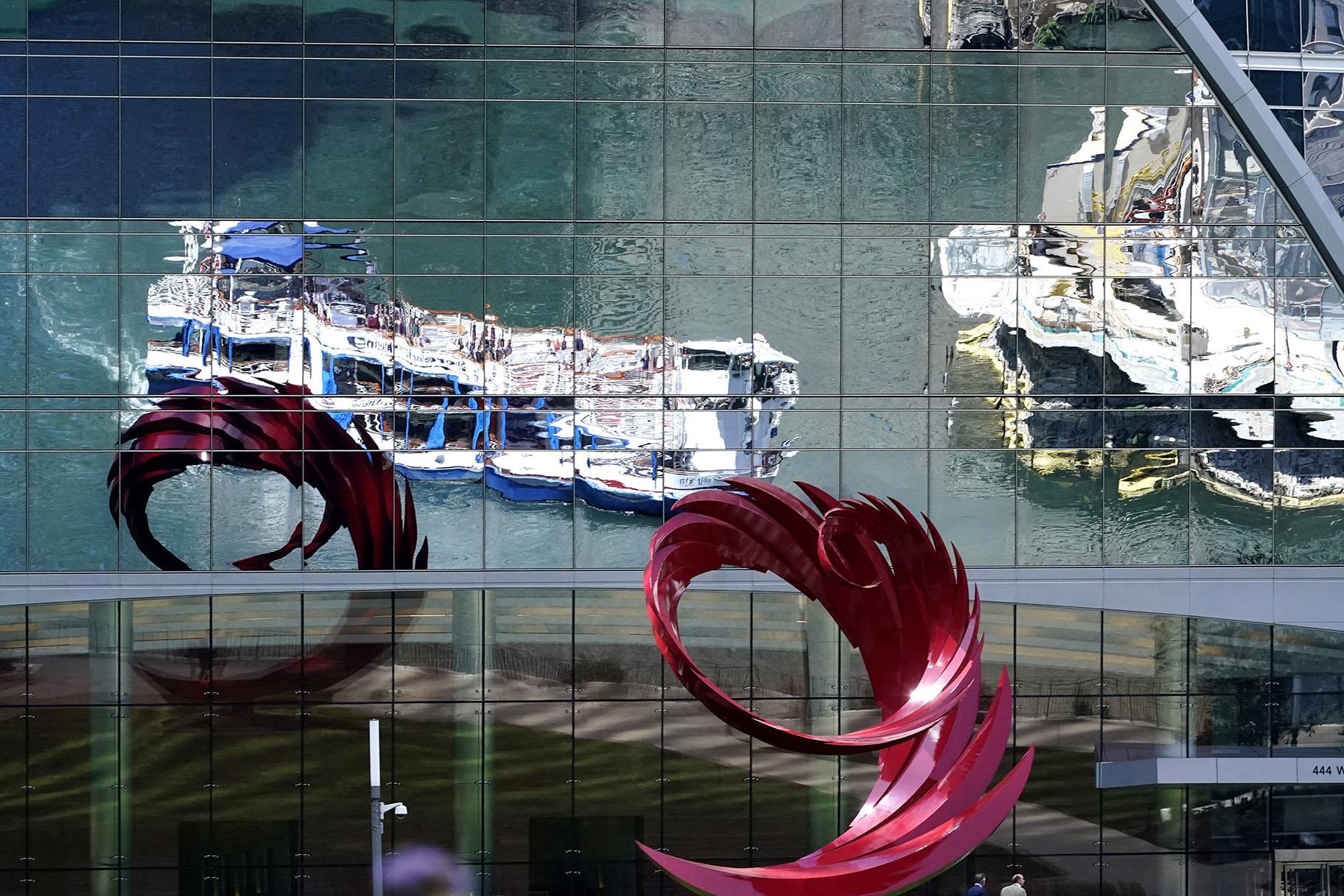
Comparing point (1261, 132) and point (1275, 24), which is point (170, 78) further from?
point (1275, 24)

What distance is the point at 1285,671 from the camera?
968 inches

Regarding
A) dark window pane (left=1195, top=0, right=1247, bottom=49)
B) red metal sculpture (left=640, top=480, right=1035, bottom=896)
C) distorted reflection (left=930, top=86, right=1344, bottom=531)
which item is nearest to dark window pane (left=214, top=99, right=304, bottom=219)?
distorted reflection (left=930, top=86, right=1344, bottom=531)

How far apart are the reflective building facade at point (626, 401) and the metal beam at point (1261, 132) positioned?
4.96 feet

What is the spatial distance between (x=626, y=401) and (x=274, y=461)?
5406 mm

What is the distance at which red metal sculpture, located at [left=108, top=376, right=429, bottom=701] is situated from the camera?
80.2 ft

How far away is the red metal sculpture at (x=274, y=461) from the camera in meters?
24.5

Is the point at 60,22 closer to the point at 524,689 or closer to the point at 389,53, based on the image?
the point at 389,53

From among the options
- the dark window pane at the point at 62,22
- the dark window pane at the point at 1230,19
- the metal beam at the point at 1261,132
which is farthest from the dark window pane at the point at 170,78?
the dark window pane at the point at 1230,19

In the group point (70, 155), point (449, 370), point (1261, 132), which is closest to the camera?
point (1261, 132)

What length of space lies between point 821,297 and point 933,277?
5.74 feet

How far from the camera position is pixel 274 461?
24.7 metres

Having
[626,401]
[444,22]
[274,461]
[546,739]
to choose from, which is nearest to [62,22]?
[444,22]

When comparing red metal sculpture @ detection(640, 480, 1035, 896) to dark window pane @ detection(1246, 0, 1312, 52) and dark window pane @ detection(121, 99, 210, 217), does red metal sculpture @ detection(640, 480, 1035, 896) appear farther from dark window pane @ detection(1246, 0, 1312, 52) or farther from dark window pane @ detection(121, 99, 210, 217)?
dark window pane @ detection(1246, 0, 1312, 52)

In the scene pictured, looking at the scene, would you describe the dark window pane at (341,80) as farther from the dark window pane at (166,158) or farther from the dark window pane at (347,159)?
the dark window pane at (166,158)
